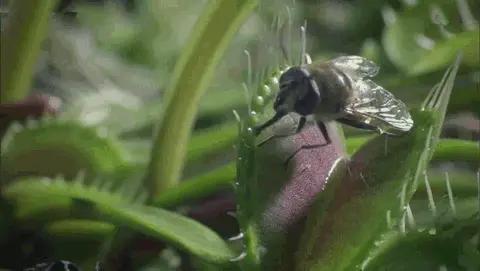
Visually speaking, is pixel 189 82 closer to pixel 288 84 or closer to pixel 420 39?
pixel 288 84

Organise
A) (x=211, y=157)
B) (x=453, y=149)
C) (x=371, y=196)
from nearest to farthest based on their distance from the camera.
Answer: (x=371, y=196), (x=453, y=149), (x=211, y=157)

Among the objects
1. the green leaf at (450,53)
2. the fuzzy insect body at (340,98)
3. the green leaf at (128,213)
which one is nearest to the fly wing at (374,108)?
the fuzzy insect body at (340,98)

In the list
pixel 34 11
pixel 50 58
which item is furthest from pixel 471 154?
pixel 50 58

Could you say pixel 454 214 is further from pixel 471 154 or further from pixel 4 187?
pixel 4 187

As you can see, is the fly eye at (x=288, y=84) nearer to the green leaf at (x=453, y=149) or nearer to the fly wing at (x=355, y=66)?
the fly wing at (x=355, y=66)

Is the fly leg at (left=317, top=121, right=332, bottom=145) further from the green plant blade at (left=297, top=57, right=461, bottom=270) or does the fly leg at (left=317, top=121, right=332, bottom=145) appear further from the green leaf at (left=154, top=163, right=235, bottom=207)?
the green leaf at (left=154, top=163, right=235, bottom=207)

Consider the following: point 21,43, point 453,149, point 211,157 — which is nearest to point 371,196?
point 453,149
